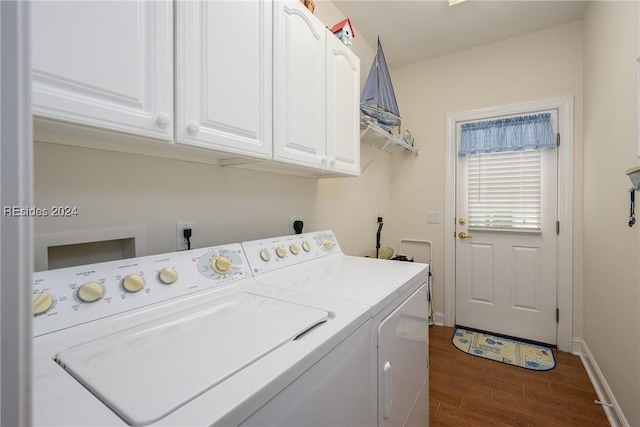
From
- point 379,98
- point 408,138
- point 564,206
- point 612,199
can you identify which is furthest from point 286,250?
point 564,206

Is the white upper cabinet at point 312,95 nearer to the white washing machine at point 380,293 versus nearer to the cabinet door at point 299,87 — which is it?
the cabinet door at point 299,87

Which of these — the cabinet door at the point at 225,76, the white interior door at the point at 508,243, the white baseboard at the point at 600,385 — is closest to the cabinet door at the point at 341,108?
the cabinet door at the point at 225,76

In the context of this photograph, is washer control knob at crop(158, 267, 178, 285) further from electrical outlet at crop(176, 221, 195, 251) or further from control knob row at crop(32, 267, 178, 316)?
electrical outlet at crop(176, 221, 195, 251)

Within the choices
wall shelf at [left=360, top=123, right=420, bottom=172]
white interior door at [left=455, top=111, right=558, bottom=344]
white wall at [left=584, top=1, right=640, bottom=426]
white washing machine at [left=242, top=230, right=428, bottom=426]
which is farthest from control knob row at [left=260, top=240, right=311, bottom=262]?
white interior door at [left=455, top=111, right=558, bottom=344]

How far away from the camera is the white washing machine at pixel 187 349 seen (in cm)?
47

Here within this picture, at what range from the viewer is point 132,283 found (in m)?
0.83

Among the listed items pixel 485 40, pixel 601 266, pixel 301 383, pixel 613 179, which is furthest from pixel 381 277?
pixel 485 40

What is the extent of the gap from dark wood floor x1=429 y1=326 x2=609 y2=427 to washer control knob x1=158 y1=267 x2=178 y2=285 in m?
1.71

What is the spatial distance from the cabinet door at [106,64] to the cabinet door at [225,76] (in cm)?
5

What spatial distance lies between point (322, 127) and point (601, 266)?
2.11m

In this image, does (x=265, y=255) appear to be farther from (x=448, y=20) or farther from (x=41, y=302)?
(x=448, y=20)

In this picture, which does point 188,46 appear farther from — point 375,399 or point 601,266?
point 601,266

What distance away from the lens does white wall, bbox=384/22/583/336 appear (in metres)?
2.47

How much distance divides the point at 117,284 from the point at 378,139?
2.23 meters
